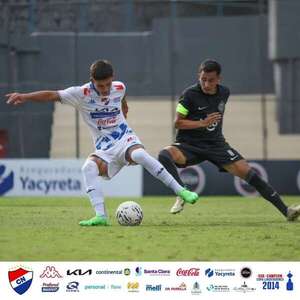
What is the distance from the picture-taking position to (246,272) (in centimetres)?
734

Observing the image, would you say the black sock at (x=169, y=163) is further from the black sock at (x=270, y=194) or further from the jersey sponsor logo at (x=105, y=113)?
the jersey sponsor logo at (x=105, y=113)

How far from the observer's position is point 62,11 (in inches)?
1009

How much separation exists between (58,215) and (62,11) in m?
13.5

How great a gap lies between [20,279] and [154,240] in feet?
7.62

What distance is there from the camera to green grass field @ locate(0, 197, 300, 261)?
26.7ft

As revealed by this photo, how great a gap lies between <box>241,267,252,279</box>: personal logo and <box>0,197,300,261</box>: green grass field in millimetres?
589

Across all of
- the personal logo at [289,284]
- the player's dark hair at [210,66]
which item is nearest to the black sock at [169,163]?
the player's dark hair at [210,66]

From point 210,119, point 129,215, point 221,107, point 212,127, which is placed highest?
point 221,107

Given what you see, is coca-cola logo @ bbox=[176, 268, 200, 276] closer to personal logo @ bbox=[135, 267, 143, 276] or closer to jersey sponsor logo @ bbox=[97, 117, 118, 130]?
personal logo @ bbox=[135, 267, 143, 276]

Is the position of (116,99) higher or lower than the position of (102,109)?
higher

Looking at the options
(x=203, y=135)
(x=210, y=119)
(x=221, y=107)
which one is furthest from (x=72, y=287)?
(x=221, y=107)

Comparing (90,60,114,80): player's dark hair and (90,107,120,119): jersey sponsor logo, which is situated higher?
(90,60,114,80): player's dark hair

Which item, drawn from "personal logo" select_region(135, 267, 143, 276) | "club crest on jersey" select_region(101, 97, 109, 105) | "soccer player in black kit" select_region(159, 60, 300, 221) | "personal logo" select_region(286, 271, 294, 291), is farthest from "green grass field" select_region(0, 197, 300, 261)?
"club crest on jersey" select_region(101, 97, 109, 105)

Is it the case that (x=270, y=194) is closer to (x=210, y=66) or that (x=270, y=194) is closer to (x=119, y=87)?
(x=210, y=66)
